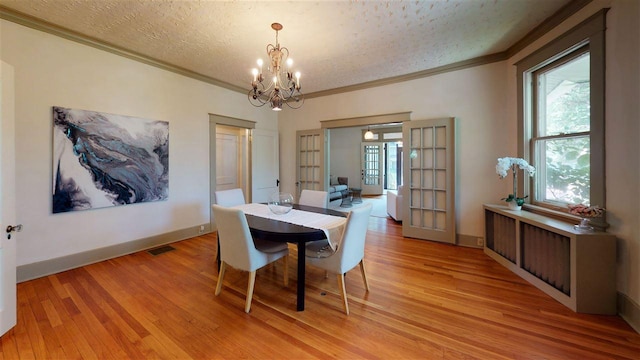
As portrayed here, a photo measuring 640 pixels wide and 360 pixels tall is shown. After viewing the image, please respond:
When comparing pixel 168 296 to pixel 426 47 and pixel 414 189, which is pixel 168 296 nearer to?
pixel 414 189

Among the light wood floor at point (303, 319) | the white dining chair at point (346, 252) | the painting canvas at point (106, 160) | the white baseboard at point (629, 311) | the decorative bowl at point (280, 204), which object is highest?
the painting canvas at point (106, 160)

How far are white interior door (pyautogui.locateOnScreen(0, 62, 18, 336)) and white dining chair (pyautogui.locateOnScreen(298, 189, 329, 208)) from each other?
2684mm

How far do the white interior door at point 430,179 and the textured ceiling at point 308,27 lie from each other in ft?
3.41

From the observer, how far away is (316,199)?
3.37 metres

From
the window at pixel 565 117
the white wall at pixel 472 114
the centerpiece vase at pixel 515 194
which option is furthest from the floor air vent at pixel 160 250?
the window at pixel 565 117

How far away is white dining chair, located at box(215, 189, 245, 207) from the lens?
3227mm

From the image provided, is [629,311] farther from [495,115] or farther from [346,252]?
[495,115]

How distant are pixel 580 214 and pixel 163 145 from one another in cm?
497

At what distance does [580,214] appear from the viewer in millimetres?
2045

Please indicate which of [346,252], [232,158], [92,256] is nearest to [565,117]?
[346,252]

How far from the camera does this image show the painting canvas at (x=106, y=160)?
272 centimetres

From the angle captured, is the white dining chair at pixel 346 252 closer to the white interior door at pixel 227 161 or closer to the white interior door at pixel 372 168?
the white interior door at pixel 227 161

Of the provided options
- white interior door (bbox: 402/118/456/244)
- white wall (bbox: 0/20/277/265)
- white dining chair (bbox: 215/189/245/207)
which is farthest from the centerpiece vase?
white wall (bbox: 0/20/277/265)

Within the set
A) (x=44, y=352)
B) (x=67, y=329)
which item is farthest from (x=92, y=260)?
(x=44, y=352)
